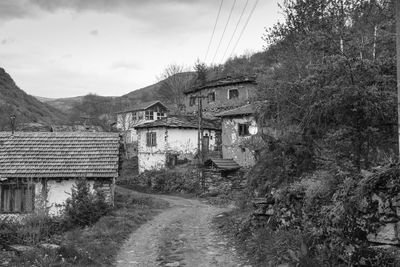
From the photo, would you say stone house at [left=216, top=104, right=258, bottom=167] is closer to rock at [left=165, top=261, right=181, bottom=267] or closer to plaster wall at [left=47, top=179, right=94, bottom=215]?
plaster wall at [left=47, top=179, right=94, bottom=215]

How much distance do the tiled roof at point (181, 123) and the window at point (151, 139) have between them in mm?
762

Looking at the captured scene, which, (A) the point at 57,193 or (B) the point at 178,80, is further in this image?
(B) the point at 178,80

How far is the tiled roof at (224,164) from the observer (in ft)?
94.7

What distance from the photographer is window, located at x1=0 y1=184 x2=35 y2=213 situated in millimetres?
17047

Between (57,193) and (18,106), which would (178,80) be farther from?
(57,193)

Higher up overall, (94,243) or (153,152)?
(153,152)

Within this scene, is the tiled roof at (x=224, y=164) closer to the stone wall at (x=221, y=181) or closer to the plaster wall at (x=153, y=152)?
the stone wall at (x=221, y=181)

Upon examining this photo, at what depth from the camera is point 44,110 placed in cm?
7450

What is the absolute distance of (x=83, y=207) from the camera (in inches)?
625

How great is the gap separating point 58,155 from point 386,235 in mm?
16184

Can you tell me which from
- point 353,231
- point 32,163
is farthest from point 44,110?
point 353,231

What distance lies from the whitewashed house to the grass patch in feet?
115

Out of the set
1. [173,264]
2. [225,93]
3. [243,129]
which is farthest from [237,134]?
[173,264]

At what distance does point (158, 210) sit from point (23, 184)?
22.1 feet
